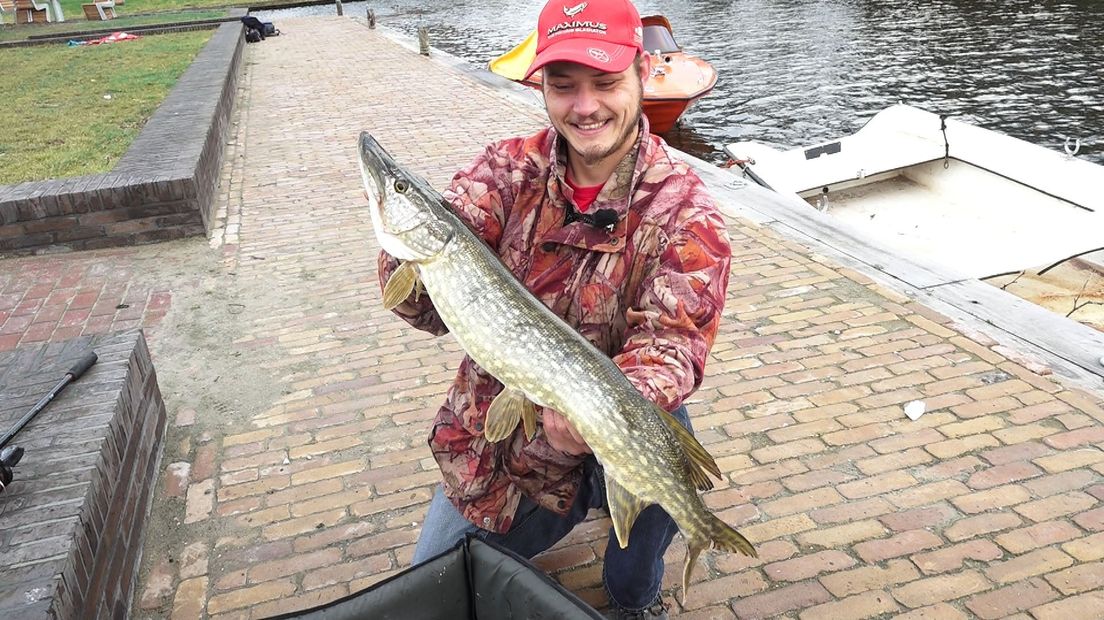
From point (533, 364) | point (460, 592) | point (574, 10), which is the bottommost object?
point (460, 592)

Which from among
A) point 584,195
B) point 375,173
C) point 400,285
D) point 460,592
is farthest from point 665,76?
point 460,592

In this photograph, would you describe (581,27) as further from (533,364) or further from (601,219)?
(533,364)

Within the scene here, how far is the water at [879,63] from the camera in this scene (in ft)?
50.8

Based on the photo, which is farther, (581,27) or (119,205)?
(119,205)

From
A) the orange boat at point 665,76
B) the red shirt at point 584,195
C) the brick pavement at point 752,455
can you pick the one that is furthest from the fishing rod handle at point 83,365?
the orange boat at point 665,76

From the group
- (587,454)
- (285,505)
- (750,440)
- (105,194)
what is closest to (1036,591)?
(750,440)

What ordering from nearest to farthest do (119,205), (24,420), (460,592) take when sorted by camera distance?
(460,592) < (24,420) < (119,205)

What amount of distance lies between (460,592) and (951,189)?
9.77 meters

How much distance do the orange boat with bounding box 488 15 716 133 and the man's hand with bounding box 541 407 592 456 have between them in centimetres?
1091

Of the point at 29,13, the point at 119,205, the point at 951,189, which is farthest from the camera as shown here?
the point at 29,13

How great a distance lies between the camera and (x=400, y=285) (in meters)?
2.81

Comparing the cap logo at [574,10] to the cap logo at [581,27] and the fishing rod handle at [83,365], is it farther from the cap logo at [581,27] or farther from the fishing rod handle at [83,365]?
the fishing rod handle at [83,365]

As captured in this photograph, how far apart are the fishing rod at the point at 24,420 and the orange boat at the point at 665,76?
9.71m

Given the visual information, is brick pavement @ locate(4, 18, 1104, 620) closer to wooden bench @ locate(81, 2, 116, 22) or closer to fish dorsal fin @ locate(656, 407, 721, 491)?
fish dorsal fin @ locate(656, 407, 721, 491)
